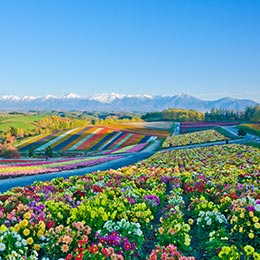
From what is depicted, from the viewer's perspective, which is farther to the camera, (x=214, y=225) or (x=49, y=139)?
(x=49, y=139)

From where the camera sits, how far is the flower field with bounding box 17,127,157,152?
7294 centimetres

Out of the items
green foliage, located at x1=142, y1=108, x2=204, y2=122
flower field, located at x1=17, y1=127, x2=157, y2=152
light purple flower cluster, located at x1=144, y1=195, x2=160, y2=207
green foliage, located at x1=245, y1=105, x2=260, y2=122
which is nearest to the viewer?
light purple flower cluster, located at x1=144, y1=195, x2=160, y2=207

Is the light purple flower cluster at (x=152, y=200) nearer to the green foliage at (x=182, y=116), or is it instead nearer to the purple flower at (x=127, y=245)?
the purple flower at (x=127, y=245)

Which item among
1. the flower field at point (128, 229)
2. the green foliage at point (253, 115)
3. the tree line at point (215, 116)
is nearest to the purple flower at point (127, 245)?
the flower field at point (128, 229)

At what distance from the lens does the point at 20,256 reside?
579 centimetres

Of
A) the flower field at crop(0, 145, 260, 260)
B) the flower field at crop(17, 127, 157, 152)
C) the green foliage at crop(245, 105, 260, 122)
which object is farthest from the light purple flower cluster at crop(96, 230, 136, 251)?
the green foliage at crop(245, 105, 260, 122)

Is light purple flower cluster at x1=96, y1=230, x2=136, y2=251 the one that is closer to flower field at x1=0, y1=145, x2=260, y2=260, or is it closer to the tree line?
flower field at x1=0, y1=145, x2=260, y2=260

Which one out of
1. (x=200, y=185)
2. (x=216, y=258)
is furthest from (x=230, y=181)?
(x=216, y=258)

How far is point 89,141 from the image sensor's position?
78.8 m

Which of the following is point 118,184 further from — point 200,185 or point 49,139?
point 49,139

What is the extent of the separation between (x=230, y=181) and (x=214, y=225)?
201 inches

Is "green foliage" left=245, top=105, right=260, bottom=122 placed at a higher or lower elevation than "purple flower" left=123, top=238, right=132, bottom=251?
higher

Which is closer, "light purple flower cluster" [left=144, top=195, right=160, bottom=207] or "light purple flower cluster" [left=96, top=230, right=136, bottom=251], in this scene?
"light purple flower cluster" [left=96, top=230, right=136, bottom=251]

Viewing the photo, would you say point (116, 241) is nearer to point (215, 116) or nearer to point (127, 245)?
point (127, 245)
